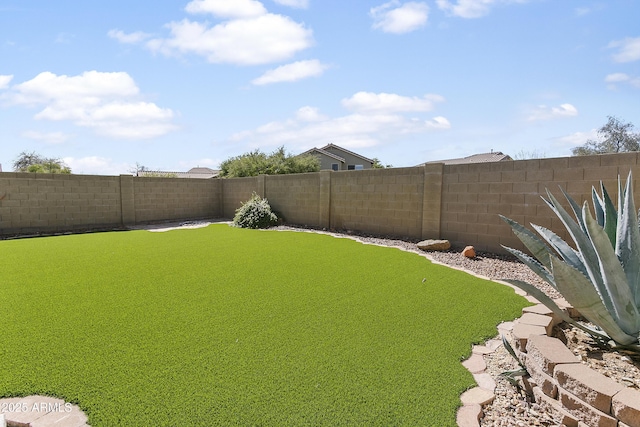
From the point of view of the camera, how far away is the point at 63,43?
7520 millimetres

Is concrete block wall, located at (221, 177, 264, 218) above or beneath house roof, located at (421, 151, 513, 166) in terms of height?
beneath

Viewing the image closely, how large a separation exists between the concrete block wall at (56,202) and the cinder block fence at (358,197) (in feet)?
0.08

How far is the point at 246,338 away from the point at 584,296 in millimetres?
2493

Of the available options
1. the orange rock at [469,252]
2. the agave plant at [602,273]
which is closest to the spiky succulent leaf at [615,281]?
the agave plant at [602,273]

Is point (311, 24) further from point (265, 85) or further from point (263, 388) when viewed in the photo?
point (263, 388)

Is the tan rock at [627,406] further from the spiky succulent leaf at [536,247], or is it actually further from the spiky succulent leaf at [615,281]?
the spiky succulent leaf at [536,247]

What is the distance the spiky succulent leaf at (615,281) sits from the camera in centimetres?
196

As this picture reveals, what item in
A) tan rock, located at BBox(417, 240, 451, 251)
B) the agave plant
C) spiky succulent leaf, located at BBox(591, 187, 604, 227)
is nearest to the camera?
the agave plant

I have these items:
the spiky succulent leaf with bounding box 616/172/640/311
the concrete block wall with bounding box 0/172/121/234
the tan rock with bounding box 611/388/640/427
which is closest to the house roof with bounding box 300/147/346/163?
the concrete block wall with bounding box 0/172/121/234

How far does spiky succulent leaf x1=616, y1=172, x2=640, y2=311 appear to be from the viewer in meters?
2.20

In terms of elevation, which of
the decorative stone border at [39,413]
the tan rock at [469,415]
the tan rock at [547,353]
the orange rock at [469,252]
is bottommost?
the decorative stone border at [39,413]

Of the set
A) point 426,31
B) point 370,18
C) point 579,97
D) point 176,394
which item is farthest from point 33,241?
point 579,97

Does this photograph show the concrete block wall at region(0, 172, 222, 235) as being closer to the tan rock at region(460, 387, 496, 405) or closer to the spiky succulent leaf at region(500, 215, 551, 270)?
the tan rock at region(460, 387, 496, 405)

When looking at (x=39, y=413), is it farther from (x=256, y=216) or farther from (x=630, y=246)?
(x=256, y=216)
